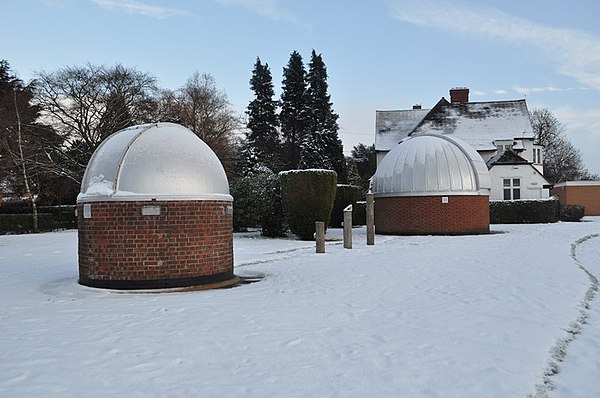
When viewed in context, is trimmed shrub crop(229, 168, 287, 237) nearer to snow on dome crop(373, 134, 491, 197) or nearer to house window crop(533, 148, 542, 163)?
snow on dome crop(373, 134, 491, 197)

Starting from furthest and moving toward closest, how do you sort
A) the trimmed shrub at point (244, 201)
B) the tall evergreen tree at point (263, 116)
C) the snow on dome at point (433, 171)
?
the tall evergreen tree at point (263, 116)
the trimmed shrub at point (244, 201)
the snow on dome at point (433, 171)

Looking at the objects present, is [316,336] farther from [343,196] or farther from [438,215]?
[343,196]

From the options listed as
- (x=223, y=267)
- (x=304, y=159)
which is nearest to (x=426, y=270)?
(x=223, y=267)

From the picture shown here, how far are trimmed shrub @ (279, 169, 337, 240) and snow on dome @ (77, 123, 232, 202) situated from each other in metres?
10.5

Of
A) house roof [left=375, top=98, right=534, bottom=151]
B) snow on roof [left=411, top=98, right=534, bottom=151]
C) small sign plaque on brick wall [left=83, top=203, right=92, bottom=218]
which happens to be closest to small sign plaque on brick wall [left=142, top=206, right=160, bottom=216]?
small sign plaque on brick wall [left=83, top=203, right=92, bottom=218]

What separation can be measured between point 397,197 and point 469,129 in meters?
22.8

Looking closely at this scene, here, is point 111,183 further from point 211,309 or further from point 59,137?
point 59,137

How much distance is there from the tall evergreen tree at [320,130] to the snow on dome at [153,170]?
37.7 metres

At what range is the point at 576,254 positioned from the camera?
14.7 metres

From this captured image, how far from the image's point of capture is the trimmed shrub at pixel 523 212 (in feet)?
100

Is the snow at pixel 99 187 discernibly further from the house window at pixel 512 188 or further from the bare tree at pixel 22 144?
the house window at pixel 512 188

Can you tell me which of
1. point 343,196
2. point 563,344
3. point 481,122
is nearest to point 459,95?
point 481,122

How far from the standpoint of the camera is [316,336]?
616 centimetres

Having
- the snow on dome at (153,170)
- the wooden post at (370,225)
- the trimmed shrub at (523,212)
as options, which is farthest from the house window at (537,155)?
the snow on dome at (153,170)
